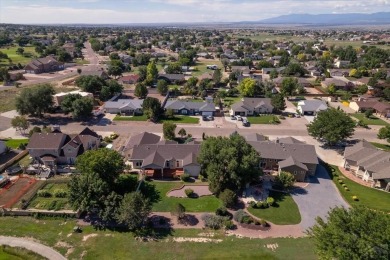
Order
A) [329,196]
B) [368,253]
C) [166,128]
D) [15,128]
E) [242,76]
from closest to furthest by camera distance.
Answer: [368,253], [329,196], [166,128], [15,128], [242,76]

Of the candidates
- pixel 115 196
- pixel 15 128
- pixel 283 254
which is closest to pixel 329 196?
pixel 283 254

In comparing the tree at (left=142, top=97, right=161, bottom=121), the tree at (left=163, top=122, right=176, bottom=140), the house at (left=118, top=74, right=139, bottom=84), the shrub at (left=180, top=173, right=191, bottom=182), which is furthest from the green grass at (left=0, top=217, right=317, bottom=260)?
the house at (left=118, top=74, right=139, bottom=84)

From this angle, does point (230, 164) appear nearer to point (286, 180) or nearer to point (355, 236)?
point (286, 180)

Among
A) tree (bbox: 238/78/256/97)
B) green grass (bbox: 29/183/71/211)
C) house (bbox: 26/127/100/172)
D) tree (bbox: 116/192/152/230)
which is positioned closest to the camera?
tree (bbox: 116/192/152/230)

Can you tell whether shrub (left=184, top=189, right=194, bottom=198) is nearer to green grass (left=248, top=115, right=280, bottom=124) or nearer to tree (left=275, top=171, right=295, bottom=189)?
tree (left=275, top=171, right=295, bottom=189)

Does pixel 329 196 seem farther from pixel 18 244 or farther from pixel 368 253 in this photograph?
pixel 18 244
